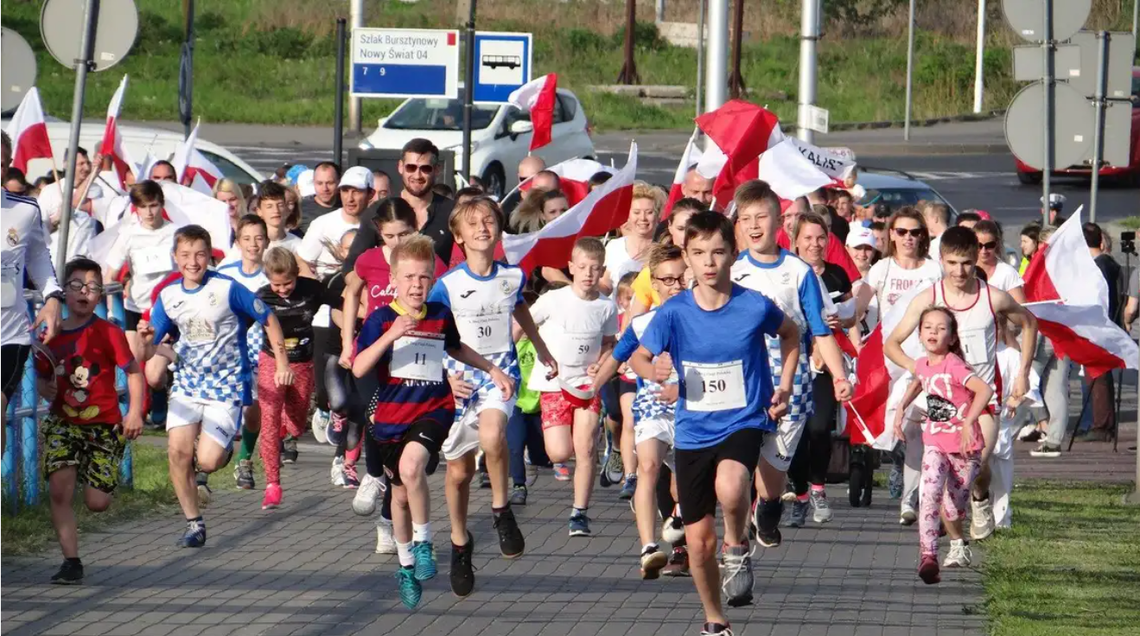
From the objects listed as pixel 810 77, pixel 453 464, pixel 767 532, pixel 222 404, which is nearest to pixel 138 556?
pixel 222 404

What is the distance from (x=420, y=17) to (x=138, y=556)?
49153mm

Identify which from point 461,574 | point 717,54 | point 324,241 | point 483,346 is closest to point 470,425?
point 483,346

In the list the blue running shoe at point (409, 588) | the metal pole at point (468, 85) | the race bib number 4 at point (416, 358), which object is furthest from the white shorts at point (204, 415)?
the metal pole at point (468, 85)

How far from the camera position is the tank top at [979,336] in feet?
33.6

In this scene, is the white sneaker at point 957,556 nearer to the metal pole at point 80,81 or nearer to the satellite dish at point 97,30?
the metal pole at point 80,81

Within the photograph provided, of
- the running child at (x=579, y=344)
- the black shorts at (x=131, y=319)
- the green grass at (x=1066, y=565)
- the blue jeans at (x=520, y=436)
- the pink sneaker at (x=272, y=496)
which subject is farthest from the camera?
the black shorts at (x=131, y=319)

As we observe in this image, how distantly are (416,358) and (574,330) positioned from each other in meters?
2.31

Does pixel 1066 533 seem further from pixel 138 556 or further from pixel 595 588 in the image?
pixel 138 556

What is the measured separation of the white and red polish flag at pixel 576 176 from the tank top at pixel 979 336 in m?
5.85

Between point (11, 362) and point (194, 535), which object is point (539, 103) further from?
point (11, 362)

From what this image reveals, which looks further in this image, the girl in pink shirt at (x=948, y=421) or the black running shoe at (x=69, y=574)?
the girl in pink shirt at (x=948, y=421)

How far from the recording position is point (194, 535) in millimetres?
10180

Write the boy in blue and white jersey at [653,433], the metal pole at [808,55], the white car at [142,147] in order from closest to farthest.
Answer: the boy in blue and white jersey at [653,433] < the metal pole at [808,55] < the white car at [142,147]

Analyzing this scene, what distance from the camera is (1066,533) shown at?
11312 millimetres
